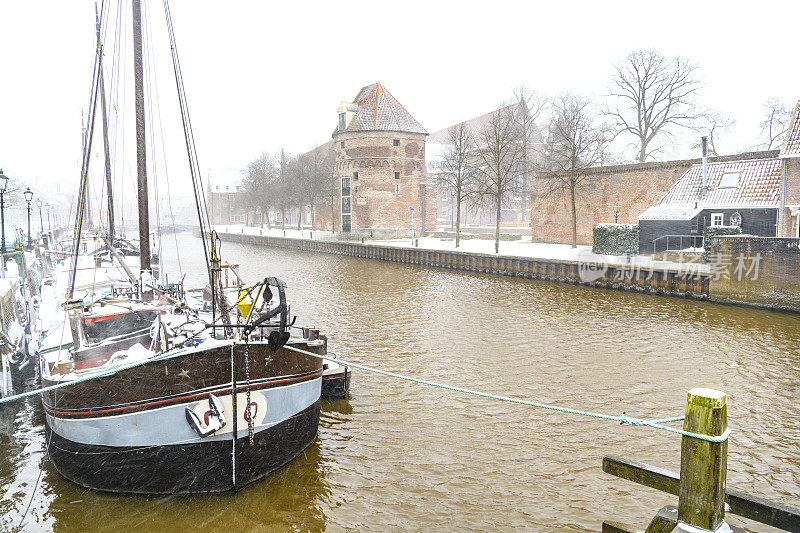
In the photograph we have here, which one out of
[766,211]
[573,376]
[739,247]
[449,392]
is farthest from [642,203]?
[449,392]

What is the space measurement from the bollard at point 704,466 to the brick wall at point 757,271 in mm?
18468

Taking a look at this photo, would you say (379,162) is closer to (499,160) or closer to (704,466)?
(499,160)

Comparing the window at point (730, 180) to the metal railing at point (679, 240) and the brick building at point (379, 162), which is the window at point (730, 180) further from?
the brick building at point (379, 162)

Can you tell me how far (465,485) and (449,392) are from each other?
11.9 feet

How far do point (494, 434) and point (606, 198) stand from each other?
2927 centimetres

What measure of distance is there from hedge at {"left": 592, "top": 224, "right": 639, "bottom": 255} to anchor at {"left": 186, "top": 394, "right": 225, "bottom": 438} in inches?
1004

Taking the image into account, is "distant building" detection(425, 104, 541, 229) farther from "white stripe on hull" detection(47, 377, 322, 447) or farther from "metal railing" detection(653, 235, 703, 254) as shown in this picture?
"white stripe on hull" detection(47, 377, 322, 447)

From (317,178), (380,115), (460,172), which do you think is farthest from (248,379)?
(317,178)

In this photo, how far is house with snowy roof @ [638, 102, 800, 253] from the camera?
917 inches

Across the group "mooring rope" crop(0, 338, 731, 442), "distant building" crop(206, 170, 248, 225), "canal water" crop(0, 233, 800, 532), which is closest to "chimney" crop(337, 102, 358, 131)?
"canal water" crop(0, 233, 800, 532)

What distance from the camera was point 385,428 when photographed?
30.6 feet

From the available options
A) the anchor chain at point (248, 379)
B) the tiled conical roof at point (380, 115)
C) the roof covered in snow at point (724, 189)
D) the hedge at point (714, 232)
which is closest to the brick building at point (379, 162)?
the tiled conical roof at point (380, 115)

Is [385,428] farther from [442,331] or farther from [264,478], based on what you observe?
[442,331]

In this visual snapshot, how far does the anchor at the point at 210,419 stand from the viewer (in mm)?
6504
